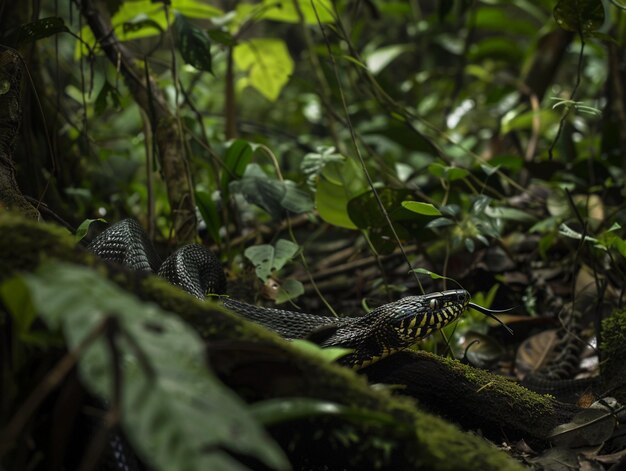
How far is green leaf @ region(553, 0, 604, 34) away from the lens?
4.08 m

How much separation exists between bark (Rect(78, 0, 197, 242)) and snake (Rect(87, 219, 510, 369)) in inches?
27.2

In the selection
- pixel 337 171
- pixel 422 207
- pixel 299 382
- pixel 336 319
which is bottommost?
pixel 336 319

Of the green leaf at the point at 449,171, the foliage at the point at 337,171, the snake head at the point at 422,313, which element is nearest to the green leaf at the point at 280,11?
the foliage at the point at 337,171

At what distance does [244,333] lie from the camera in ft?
7.29

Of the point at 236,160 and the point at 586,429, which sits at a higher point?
the point at 236,160

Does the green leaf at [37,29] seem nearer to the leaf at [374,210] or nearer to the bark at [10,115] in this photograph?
the bark at [10,115]

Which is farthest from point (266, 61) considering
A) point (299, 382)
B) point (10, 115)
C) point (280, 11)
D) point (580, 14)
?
point (299, 382)

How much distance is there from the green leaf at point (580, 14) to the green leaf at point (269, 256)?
6.46 ft

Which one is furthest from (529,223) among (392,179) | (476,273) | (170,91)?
(170,91)

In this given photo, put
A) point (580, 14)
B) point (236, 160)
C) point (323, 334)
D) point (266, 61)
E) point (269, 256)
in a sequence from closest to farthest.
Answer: point (323, 334) → point (580, 14) → point (269, 256) → point (236, 160) → point (266, 61)

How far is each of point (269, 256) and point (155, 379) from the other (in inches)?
110

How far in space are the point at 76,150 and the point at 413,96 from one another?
15.7 ft

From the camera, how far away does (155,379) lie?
1488 mm

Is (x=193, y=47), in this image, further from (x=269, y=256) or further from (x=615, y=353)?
(x=615, y=353)
